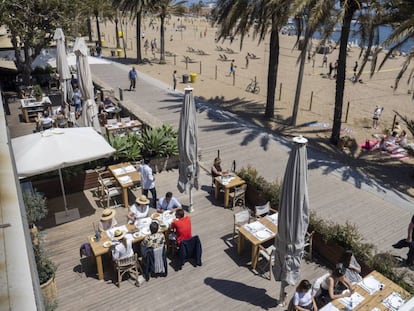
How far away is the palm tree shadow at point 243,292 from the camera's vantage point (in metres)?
7.48

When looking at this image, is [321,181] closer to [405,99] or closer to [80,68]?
[80,68]

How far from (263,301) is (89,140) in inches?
232

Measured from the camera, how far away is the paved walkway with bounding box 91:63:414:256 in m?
10.7

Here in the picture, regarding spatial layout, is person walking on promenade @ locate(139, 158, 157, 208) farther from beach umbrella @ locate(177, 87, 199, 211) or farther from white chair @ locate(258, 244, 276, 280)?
white chair @ locate(258, 244, 276, 280)

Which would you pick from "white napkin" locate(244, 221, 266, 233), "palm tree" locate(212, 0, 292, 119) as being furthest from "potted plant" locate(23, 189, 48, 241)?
"palm tree" locate(212, 0, 292, 119)

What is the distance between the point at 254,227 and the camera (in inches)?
343

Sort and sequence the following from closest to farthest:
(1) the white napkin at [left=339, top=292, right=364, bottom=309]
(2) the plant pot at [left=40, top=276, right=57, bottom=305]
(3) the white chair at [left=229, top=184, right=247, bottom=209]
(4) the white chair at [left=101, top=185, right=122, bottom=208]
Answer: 1. (1) the white napkin at [left=339, top=292, right=364, bottom=309]
2. (2) the plant pot at [left=40, top=276, right=57, bottom=305]
3. (4) the white chair at [left=101, top=185, right=122, bottom=208]
4. (3) the white chair at [left=229, top=184, right=247, bottom=209]

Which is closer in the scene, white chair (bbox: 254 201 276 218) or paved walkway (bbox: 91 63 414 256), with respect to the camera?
white chair (bbox: 254 201 276 218)

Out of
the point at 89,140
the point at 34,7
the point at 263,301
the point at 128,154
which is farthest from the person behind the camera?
the point at 34,7

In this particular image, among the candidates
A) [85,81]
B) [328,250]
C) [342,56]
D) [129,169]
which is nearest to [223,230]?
[328,250]

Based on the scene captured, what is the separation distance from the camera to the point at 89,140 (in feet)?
31.6

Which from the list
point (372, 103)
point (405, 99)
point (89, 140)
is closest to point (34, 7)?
point (89, 140)

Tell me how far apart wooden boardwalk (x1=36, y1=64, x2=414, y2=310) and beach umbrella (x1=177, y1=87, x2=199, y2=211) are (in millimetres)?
1059

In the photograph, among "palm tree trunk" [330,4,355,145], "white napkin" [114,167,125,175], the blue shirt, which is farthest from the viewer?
"palm tree trunk" [330,4,355,145]
